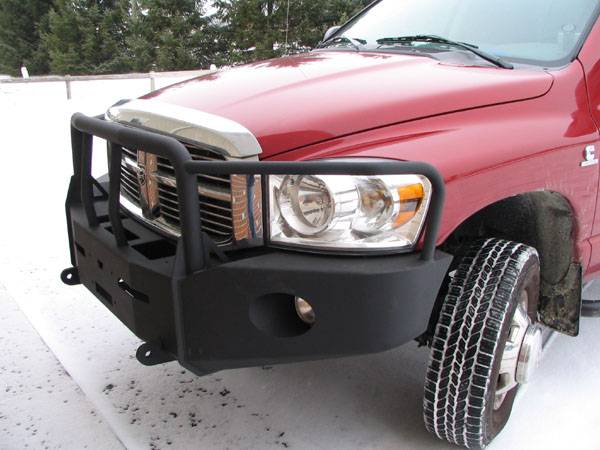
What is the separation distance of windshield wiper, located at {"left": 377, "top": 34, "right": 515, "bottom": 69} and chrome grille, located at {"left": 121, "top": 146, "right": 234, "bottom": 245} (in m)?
1.34

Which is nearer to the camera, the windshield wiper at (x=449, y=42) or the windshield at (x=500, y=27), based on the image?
the windshield wiper at (x=449, y=42)

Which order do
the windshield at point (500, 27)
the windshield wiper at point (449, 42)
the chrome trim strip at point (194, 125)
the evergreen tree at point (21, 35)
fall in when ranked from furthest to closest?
the evergreen tree at point (21, 35), the windshield at point (500, 27), the windshield wiper at point (449, 42), the chrome trim strip at point (194, 125)

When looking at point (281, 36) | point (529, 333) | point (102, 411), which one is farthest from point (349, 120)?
point (281, 36)

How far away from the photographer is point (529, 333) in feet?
7.14

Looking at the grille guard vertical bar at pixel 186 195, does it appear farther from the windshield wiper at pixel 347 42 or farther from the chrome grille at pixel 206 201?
the windshield wiper at pixel 347 42

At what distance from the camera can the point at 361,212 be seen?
1.78m

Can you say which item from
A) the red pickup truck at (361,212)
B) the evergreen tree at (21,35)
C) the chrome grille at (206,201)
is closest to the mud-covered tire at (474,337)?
the red pickup truck at (361,212)

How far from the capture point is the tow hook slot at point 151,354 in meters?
1.93

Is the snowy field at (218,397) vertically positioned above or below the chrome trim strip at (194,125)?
below

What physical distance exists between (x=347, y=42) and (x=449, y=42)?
0.66 metres

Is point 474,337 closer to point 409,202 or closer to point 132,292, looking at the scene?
point 409,202

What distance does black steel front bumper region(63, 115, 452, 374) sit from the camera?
1676mm

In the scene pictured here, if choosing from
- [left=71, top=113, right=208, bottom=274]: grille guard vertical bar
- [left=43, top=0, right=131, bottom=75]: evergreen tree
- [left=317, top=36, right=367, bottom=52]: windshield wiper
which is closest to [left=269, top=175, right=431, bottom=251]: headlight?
[left=71, top=113, right=208, bottom=274]: grille guard vertical bar

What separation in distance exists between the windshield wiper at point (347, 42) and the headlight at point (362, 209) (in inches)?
55.2
